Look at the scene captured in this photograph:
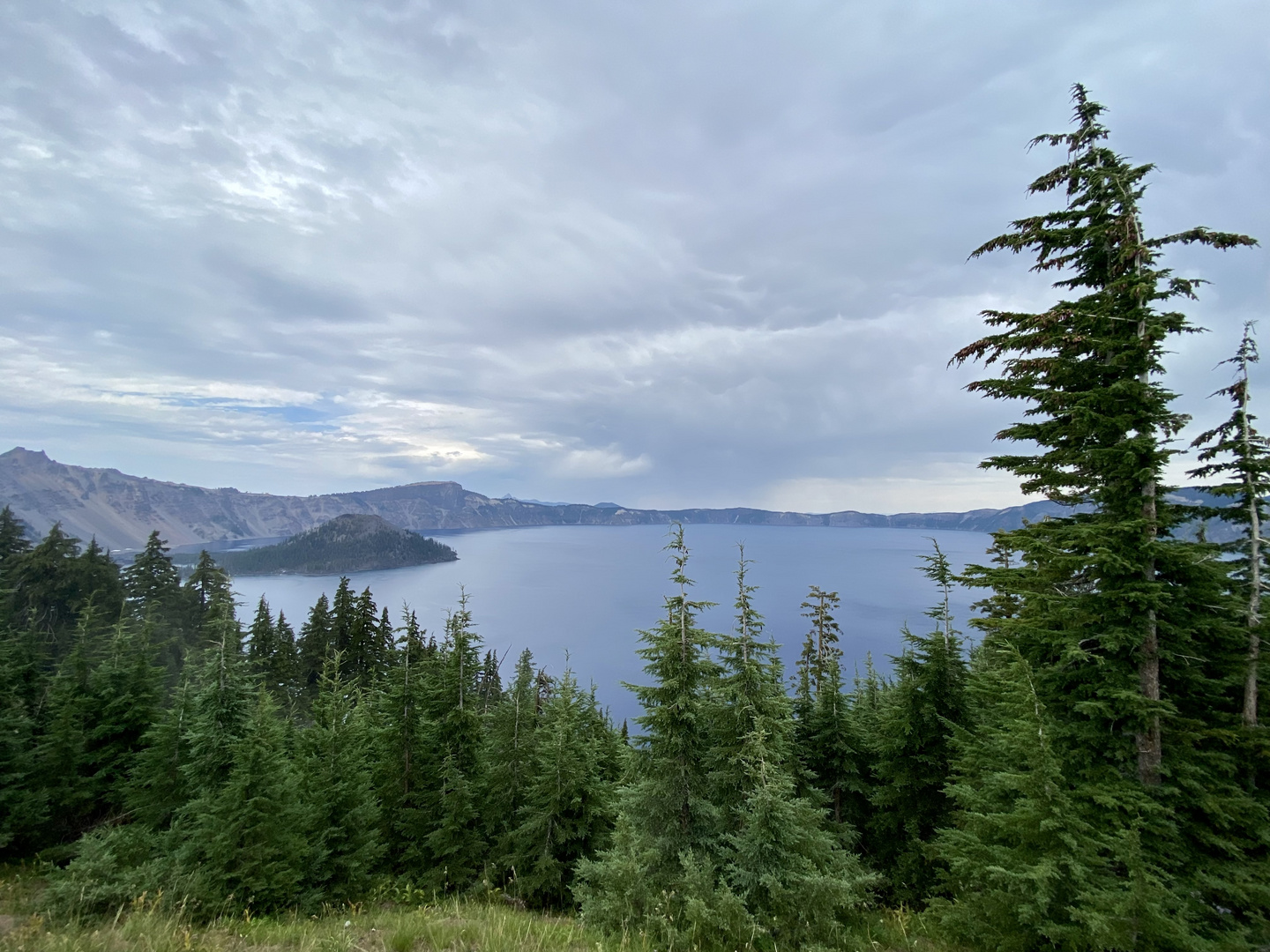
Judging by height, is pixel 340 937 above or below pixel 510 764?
above

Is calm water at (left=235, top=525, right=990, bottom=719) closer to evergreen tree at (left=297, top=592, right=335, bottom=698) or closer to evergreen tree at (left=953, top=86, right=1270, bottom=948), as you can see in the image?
evergreen tree at (left=297, top=592, right=335, bottom=698)

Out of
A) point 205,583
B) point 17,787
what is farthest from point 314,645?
point 17,787

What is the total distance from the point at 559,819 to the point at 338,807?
7.05 meters

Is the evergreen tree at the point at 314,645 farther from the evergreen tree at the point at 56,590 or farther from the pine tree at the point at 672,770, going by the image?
the pine tree at the point at 672,770

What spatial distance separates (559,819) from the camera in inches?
695

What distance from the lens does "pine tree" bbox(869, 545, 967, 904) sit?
589 inches

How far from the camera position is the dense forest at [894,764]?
8.40 meters

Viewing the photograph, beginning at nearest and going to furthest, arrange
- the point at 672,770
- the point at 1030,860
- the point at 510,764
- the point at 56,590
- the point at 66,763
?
the point at 1030,860 < the point at 672,770 < the point at 510,764 < the point at 66,763 < the point at 56,590

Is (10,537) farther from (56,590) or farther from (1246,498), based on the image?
(1246,498)

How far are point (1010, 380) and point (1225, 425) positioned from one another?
3.42m

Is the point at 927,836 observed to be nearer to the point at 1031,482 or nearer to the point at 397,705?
the point at 1031,482

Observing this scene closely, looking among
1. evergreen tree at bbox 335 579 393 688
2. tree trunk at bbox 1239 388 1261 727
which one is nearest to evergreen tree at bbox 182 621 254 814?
tree trunk at bbox 1239 388 1261 727

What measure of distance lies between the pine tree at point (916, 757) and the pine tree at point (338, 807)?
623 inches

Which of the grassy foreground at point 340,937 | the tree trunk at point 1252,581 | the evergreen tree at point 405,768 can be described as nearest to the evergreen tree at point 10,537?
the evergreen tree at point 405,768
